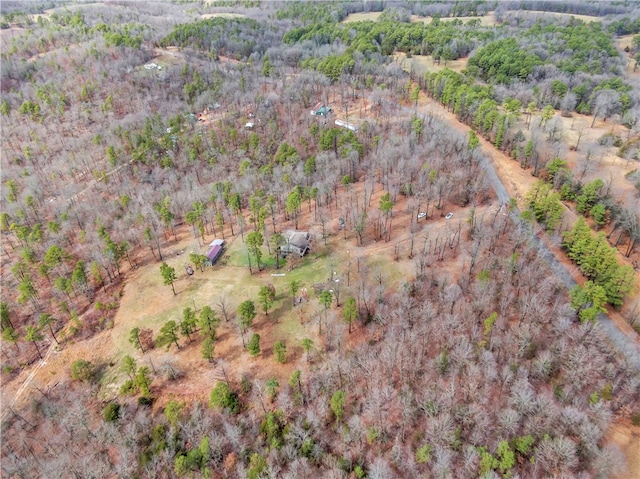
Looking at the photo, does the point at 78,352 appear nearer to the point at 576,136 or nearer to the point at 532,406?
the point at 532,406

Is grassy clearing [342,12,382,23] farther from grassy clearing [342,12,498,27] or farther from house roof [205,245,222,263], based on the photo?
house roof [205,245,222,263]

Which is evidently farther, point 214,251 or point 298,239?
point 214,251

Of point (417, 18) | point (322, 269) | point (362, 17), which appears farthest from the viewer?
point (362, 17)

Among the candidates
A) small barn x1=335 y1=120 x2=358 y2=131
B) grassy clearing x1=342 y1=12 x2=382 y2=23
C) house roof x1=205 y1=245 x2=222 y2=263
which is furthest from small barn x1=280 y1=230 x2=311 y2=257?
grassy clearing x1=342 y1=12 x2=382 y2=23

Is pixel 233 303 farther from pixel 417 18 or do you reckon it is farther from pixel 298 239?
pixel 417 18

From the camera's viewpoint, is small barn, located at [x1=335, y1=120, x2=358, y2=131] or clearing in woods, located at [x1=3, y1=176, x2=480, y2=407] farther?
small barn, located at [x1=335, y1=120, x2=358, y2=131]

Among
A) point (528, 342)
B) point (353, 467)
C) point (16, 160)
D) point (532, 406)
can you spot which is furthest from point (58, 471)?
point (16, 160)

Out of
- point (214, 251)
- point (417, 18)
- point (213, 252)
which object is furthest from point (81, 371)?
point (417, 18)

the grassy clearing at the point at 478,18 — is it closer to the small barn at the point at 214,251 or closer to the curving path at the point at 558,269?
the curving path at the point at 558,269
